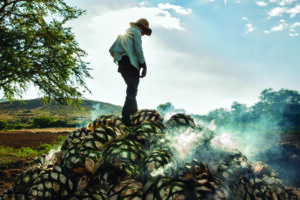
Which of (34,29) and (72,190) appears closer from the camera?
(72,190)

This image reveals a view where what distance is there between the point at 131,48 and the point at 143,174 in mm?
2272

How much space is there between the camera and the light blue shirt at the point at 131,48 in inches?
139

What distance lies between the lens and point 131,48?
3586 millimetres

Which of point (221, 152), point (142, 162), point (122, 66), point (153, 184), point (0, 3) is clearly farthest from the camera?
point (0, 3)

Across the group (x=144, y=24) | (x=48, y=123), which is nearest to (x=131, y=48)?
(x=144, y=24)

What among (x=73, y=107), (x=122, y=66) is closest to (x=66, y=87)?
(x=73, y=107)

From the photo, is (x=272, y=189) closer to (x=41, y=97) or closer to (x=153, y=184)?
(x=153, y=184)

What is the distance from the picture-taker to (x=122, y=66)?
359 cm

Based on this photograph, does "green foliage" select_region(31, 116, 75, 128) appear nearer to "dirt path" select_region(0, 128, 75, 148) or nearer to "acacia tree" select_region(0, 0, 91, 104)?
"dirt path" select_region(0, 128, 75, 148)

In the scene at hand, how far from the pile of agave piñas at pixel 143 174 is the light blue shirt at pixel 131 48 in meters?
1.36

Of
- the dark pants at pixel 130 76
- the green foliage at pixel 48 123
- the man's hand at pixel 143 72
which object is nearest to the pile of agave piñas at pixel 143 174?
the dark pants at pixel 130 76

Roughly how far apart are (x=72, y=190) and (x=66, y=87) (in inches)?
434

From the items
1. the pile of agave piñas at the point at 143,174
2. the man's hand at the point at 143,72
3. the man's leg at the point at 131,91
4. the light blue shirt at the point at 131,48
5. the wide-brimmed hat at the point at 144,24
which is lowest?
the pile of agave piñas at the point at 143,174

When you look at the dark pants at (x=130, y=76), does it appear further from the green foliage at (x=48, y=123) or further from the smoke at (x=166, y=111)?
the green foliage at (x=48, y=123)
